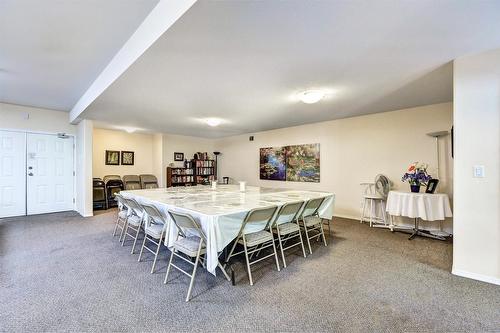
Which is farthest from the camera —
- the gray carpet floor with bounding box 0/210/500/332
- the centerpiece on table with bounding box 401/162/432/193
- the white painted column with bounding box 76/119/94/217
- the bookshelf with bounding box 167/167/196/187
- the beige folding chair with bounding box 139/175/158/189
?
the bookshelf with bounding box 167/167/196/187

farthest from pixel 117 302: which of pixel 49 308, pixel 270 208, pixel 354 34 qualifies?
pixel 354 34

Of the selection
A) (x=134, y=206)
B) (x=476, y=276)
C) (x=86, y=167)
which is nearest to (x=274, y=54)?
(x=134, y=206)

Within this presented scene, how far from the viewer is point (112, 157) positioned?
6.86m

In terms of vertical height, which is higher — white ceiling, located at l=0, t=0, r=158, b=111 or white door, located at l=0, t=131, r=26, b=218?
white ceiling, located at l=0, t=0, r=158, b=111

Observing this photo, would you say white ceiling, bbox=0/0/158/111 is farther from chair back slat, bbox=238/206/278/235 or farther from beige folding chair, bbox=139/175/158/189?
beige folding chair, bbox=139/175/158/189

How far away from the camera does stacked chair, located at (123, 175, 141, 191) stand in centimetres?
680

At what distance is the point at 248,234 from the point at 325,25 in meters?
2.08

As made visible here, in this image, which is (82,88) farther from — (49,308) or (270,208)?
(270,208)

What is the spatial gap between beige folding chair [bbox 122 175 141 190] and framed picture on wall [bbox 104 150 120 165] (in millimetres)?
548

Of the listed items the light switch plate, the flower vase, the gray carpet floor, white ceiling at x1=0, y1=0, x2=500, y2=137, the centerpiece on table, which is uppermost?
white ceiling at x1=0, y1=0, x2=500, y2=137

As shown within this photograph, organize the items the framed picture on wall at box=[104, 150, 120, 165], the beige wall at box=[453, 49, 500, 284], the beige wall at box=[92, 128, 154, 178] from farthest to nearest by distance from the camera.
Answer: the framed picture on wall at box=[104, 150, 120, 165] < the beige wall at box=[92, 128, 154, 178] < the beige wall at box=[453, 49, 500, 284]

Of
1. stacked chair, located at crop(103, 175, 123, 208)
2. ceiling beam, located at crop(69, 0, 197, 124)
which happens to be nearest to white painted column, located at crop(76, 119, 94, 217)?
stacked chair, located at crop(103, 175, 123, 208)

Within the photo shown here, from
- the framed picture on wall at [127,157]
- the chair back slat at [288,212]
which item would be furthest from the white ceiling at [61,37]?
the framed picture on wall at [127,157]

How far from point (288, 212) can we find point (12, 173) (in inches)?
239
